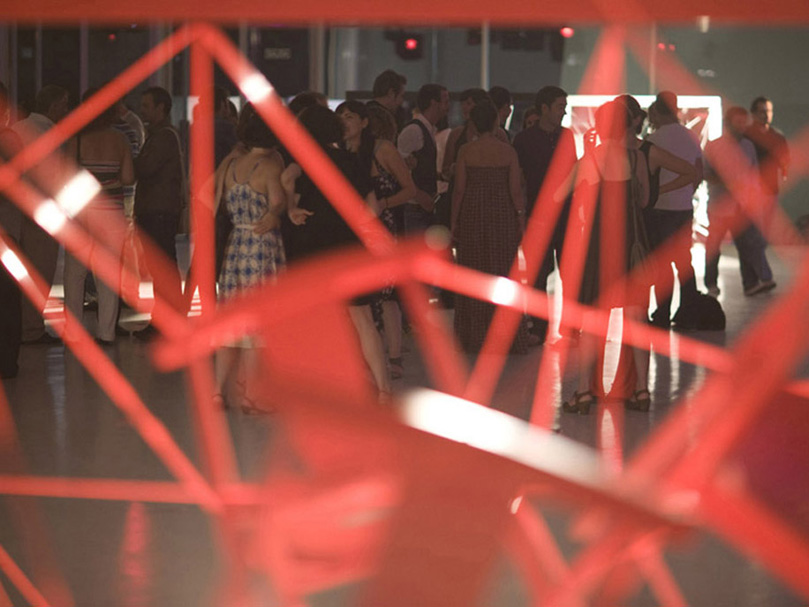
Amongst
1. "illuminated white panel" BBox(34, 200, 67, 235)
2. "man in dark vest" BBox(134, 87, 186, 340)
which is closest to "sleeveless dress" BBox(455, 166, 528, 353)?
"man in dark vest" BBox(134, 87, 186, 340)

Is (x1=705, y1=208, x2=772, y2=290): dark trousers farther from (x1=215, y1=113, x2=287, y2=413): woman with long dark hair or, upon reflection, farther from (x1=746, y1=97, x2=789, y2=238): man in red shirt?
(x1=215, y1=113, x2=287, y2=413): woman with long dark hair

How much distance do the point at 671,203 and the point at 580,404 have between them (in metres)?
2.11

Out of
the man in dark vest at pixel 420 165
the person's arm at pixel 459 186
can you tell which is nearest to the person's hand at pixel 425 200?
the man in dark vest at pixel 420 165

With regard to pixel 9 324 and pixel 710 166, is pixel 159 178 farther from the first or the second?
pixel 710 166

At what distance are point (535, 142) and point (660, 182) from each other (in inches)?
29.3

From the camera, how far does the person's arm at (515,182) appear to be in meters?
7.37

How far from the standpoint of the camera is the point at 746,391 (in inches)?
91.0

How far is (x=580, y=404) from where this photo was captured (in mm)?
6090

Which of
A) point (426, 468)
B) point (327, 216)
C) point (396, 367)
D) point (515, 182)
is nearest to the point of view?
point (426, 468)

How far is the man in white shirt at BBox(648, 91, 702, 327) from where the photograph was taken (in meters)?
7.59

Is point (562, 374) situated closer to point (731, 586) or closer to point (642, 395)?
point (642, 395)

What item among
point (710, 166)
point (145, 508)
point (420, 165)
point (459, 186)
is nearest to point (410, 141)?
point (420, 165)

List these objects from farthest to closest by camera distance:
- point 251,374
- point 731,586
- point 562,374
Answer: point 562,374 < point 251,374 < point 731,586

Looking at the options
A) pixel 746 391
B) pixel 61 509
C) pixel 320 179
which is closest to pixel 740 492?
pixel 746 391
